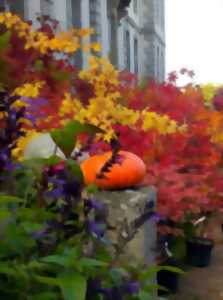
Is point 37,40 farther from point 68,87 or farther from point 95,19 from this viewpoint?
point 95,19

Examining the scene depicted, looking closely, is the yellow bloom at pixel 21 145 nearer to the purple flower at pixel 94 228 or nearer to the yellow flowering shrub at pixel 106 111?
the yellow flowering shrub at pixel 106 111

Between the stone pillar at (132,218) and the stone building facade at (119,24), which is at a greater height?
the stone building facade at (119,24)

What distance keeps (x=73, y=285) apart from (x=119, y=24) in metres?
27.1

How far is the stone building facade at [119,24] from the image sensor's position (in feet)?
53.3

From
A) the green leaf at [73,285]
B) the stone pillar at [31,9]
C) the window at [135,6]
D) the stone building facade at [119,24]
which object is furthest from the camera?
the window at [135,6]

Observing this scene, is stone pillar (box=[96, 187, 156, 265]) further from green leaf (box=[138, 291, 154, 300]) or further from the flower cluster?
the flower cluster

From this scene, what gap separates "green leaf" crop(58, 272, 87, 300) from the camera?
1.77 metres

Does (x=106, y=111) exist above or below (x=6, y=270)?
above

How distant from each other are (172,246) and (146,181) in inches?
62.8

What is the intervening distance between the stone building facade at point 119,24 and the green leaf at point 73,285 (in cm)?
689

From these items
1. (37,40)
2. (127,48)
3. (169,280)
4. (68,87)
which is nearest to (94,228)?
(169,280)

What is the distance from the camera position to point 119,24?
92.7ft

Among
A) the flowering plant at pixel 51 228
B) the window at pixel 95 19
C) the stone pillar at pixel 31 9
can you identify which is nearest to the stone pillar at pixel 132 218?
the flowering plant at pixel 51 228

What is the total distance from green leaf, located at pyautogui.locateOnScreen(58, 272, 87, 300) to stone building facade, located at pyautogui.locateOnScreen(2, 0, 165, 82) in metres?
6.89
